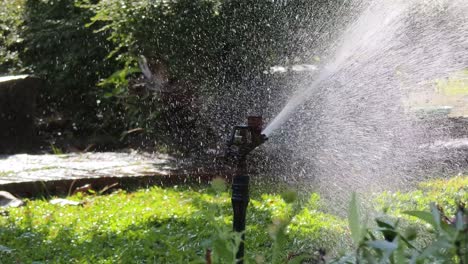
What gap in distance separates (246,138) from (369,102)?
4.85m

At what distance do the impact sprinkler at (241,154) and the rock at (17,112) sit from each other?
6.21 meters

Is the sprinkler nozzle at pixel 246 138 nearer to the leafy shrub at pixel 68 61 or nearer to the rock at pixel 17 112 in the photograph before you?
the rock at pixel 17 112

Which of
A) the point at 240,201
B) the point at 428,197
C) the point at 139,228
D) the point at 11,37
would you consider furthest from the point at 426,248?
the point at 11,37

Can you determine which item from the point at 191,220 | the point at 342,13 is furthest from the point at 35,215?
the point at 342,13

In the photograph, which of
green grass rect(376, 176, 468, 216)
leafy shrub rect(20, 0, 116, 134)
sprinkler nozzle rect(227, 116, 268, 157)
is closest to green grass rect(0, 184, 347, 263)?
green grass rect(376, 176, 468, 216)

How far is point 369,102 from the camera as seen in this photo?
7.56 metres

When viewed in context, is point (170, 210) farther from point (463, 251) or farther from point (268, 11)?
point (463, 251)

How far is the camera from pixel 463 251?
1.43 metres

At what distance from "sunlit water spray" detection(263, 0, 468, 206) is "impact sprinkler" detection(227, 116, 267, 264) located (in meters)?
3.48

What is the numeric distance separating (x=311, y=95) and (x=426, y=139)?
4.53 ft

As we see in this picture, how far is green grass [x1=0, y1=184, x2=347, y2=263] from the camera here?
4.40 metres

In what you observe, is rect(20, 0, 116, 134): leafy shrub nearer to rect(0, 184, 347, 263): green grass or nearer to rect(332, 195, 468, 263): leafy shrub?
rect(0, 184, 347, 263): green grass

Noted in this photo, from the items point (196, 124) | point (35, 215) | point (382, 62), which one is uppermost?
point (382, 62)

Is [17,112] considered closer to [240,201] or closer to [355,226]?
[240,201]
